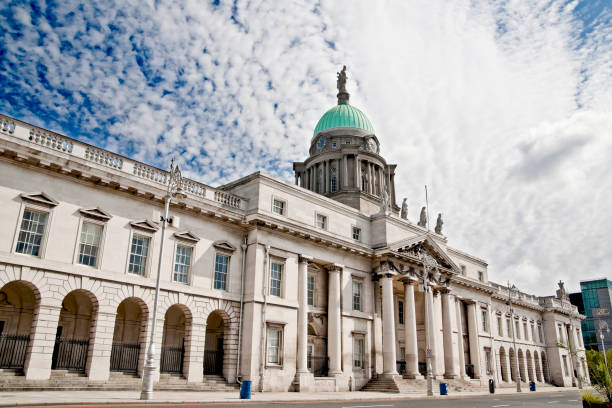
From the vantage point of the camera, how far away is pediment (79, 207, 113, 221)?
24.3 metres

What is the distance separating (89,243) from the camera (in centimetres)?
2448

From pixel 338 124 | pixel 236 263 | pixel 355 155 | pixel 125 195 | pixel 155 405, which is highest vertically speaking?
pixel 338 124

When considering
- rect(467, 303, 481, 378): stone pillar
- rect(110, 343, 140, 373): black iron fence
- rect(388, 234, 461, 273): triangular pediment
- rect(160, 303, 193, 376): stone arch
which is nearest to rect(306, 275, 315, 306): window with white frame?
rect(388, 234, 461, 273): triangular pediment

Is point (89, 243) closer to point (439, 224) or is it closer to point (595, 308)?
point (439, 224)

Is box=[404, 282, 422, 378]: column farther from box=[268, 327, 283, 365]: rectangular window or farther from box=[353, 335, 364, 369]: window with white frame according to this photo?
box=[268, 327, 283, 365]: rectangular window

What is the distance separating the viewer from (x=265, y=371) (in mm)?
29484

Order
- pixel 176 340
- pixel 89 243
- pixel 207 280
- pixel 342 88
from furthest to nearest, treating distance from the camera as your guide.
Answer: pixel 342 88, pixel 176 340, pixel 207 280, pixel 89 243

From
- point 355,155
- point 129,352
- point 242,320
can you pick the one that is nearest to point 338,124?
point 355,155

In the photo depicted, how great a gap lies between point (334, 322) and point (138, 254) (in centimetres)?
1508

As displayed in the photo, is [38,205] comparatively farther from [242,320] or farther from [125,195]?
[242,320]

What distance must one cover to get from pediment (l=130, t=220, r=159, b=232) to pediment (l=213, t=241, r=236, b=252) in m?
4.15

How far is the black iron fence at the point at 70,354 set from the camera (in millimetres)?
23500

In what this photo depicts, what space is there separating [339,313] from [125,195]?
17.3m

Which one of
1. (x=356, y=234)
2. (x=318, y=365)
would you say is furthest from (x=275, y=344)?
(x=356, y=234)
